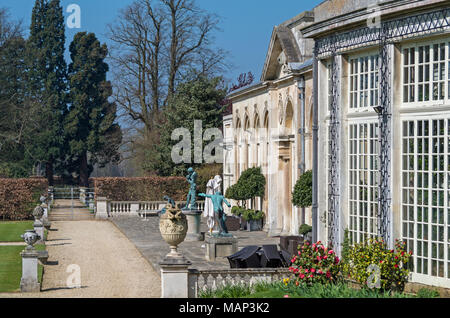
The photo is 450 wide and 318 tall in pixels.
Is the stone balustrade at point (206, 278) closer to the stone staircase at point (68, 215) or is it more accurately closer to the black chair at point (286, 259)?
the black chair at point (286, 259)

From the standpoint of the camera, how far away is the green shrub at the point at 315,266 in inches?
537

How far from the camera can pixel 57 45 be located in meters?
59.2

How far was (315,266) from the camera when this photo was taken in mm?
13695

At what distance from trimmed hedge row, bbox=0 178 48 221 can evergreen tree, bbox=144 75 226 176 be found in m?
10.7

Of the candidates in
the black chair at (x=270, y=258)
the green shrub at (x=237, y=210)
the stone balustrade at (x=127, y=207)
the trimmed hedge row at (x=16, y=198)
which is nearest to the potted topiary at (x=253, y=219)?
the green shrub at (x=237, y=210)

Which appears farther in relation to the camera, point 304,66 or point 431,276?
point 304,66

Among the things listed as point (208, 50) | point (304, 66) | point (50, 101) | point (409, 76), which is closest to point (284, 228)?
point (304, 66)

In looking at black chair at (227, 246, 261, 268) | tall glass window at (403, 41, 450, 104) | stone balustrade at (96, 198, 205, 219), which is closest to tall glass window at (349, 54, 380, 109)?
tall glass window at (403, 41, 450, 104)

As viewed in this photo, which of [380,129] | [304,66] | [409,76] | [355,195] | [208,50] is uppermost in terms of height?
[208,50]

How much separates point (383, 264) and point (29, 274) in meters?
7.90

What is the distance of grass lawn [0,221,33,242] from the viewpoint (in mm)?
28562

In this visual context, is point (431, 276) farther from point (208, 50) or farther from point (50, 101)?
point (50, 101)

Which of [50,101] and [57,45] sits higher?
[57,45]
